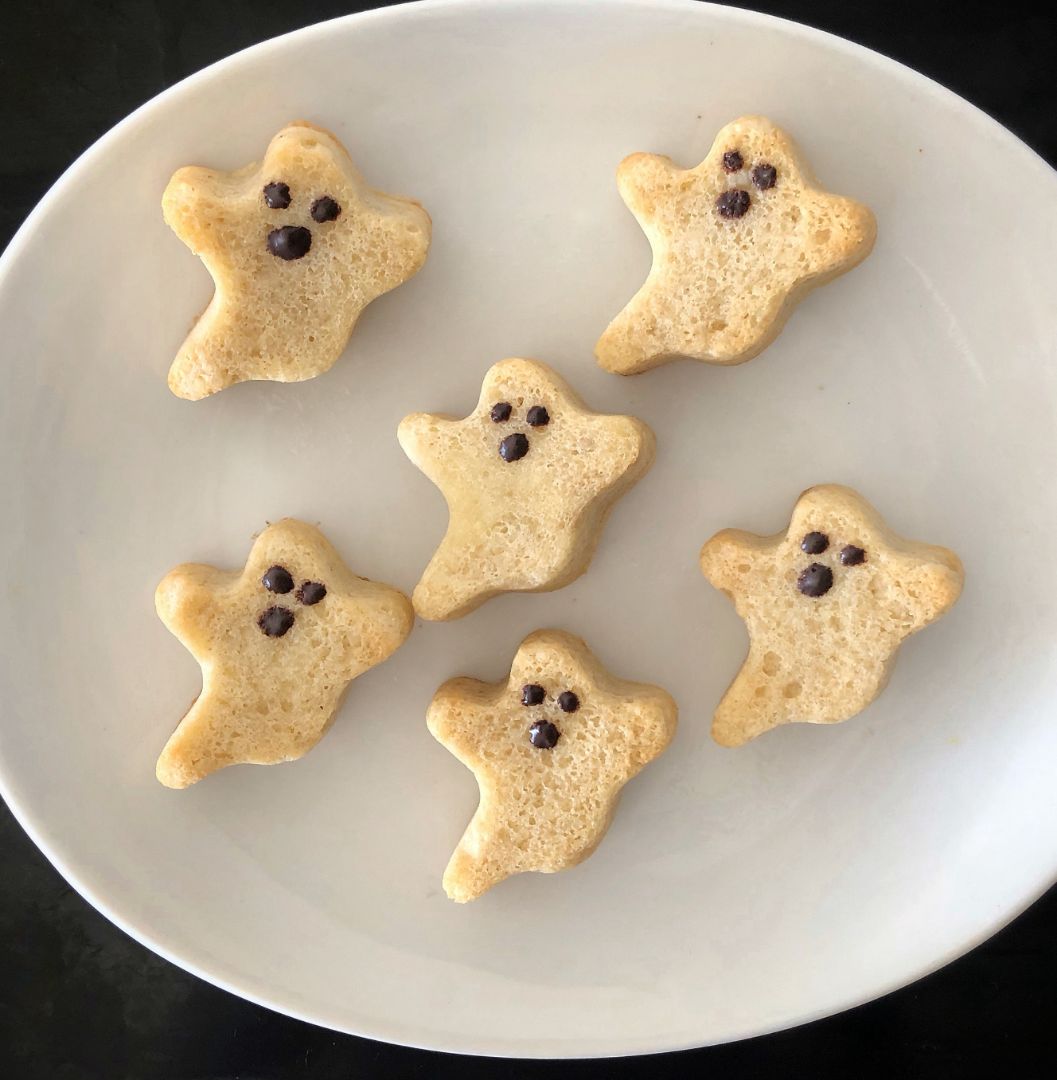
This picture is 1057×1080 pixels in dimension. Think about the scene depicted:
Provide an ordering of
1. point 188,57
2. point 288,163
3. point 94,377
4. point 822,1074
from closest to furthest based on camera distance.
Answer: point 288,163
point 94,377
point 188,57
point 822,1074

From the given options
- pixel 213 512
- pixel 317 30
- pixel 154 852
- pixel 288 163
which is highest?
pixel 317 30

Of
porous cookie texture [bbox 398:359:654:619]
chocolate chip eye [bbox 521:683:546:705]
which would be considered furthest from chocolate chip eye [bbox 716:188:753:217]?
chocolate chip eye [bbox 521:683:546:705]

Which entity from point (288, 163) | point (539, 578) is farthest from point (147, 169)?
point (539, 578)

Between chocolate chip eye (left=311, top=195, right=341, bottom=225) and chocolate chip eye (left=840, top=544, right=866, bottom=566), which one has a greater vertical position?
chocolate chip eye (left=840, top=544, right=866, bottom=566)

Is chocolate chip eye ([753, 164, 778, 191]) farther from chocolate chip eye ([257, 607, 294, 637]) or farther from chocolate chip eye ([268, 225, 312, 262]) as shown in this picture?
chocolate chip eye ([257, 607, 294, 637])

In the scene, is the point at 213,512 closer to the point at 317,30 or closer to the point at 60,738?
the point at 60,738
